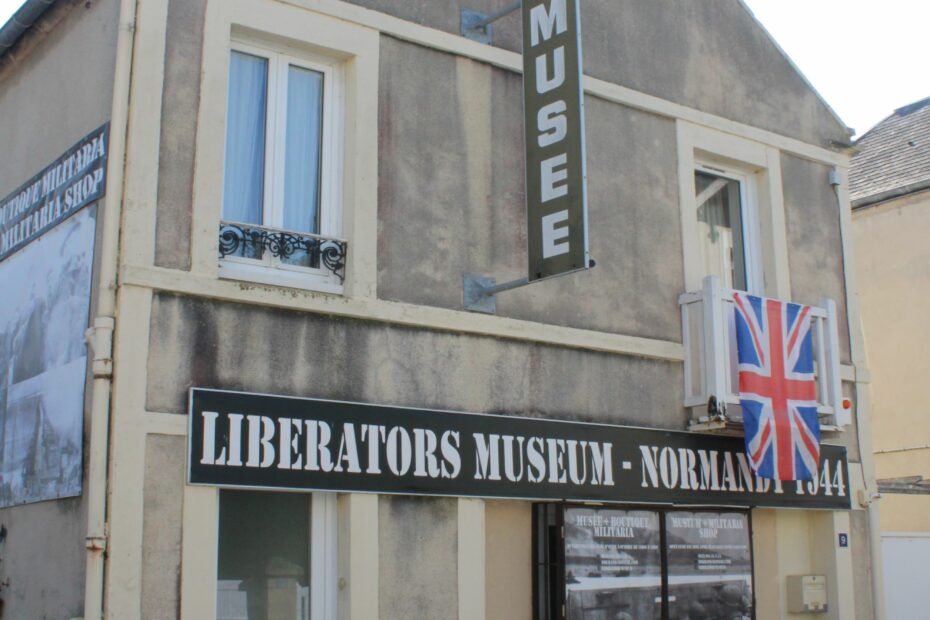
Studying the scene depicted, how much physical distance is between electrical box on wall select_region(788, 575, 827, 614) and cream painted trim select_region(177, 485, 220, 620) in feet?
19.4

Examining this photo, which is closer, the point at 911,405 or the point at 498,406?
the point at 498,406

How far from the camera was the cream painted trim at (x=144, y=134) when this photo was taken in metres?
7.93

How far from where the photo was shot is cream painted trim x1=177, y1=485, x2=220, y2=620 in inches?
301

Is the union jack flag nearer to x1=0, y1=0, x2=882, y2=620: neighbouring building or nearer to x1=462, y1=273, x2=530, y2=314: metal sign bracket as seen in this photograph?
x1=0, y1=0, x2=882, y2=620: neighbouring building

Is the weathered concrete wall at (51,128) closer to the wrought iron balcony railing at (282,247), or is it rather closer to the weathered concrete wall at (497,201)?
the wrought iron balcony railing at (282,247)

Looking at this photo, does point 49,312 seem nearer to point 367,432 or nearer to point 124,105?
point 124,105

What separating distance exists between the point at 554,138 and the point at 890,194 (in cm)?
939

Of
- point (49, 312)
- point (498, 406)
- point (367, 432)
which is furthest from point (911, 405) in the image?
point (49, 312)

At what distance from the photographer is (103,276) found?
25.5ft

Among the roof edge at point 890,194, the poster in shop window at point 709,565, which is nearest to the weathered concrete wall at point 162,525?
the poster in shop window at point 709,565

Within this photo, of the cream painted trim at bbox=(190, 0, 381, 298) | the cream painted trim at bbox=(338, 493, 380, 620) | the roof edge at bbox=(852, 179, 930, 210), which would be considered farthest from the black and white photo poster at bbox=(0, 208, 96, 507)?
the roof edge at bbox=(852, 179, 930, 210)

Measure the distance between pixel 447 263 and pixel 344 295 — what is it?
1.00 meters

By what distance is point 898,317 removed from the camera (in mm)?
16906

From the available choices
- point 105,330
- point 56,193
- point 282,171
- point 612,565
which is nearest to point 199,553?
point 105,330
